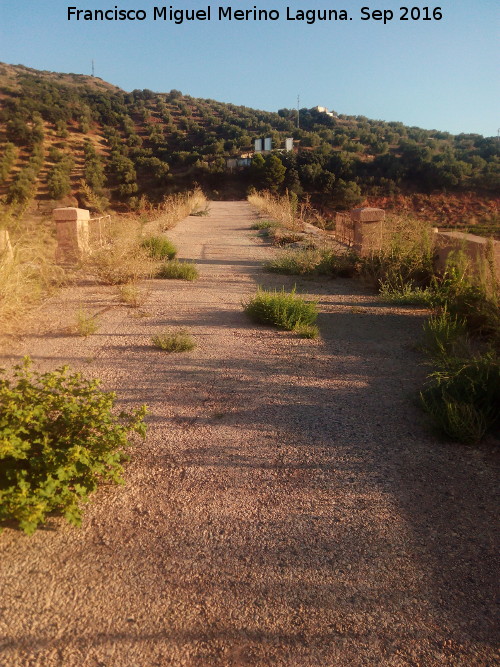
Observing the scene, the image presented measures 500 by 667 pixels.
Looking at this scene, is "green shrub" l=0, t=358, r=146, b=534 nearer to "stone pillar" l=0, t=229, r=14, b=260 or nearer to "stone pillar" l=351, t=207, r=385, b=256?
"stone pillar" l=0, t=229, r=14, b=260

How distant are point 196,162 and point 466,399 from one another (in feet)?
143

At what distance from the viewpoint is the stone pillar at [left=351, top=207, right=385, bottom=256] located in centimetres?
894

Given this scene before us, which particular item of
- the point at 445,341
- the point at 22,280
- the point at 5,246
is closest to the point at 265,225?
the point at 22,280

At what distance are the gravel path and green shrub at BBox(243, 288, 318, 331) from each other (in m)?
1.39

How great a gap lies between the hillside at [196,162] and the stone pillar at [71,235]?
13.3 meters

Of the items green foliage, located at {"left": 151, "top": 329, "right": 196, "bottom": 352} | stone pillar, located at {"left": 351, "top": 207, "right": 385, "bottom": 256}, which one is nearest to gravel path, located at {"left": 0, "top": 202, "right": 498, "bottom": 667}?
green foliage, located at {"left": 151, "top": 329, "right": 196, "bottom": 352}

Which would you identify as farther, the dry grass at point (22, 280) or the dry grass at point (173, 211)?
the dry grass at point (173, 211)

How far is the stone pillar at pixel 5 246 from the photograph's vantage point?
231 inches

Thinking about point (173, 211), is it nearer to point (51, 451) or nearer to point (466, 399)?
point (466, 399)

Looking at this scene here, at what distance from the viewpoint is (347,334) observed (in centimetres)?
608

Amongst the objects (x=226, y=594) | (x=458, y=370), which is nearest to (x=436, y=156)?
(x=458, y=370)

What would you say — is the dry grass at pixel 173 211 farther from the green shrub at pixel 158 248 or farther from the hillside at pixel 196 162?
the green shrub at pixel 158 248

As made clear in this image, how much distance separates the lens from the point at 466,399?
3.82m

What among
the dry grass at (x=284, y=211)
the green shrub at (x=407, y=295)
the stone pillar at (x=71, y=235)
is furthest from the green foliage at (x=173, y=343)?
the dry grass at (x=284, y=211)
